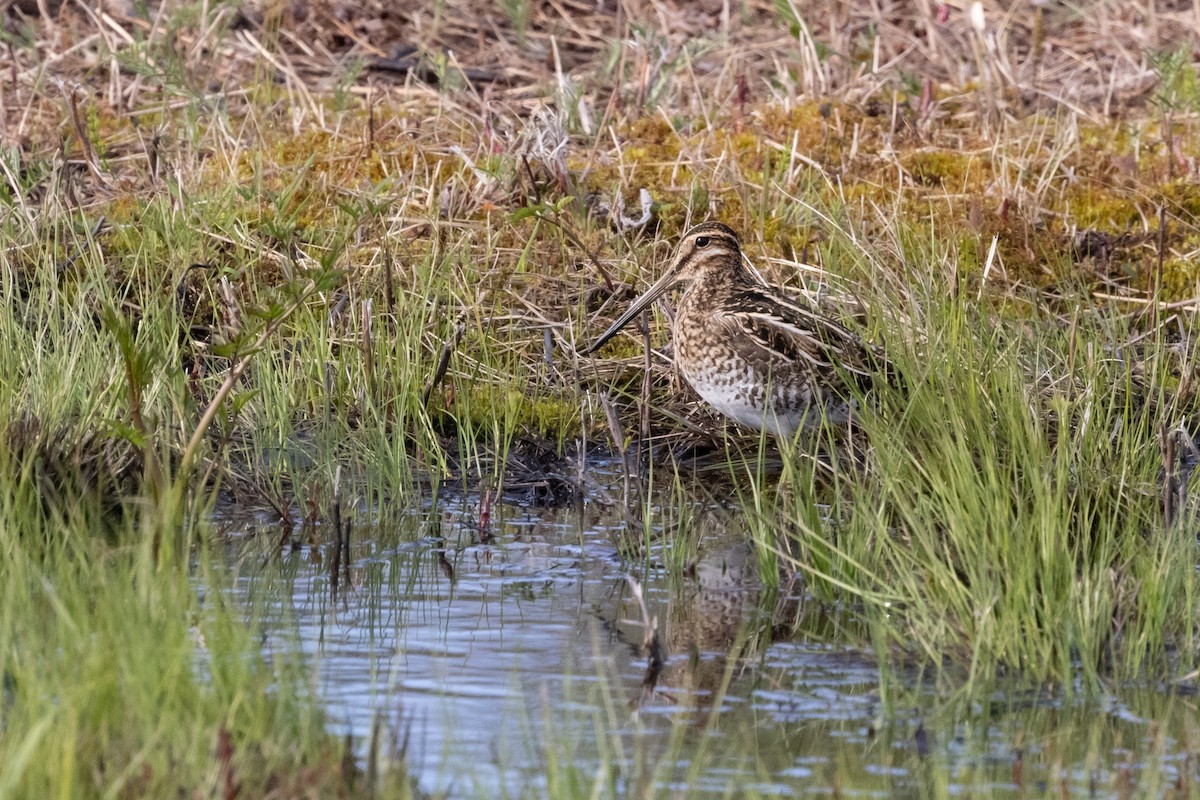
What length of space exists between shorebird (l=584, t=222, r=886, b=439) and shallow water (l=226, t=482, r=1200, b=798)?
839mm

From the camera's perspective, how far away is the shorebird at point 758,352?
18.5 feet

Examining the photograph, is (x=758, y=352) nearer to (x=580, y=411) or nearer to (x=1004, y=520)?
(x=580, y=411)

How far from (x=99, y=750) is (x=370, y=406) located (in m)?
2.53

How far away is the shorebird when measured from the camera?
5.64 m

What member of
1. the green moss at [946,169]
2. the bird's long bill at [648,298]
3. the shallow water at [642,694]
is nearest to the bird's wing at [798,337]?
the bird's long bill at [648,298]

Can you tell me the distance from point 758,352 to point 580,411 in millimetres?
624

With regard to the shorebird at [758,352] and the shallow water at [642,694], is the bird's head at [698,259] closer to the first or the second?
the shorebird at [758,352]

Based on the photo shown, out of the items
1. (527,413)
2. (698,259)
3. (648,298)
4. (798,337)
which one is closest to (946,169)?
(698,259)

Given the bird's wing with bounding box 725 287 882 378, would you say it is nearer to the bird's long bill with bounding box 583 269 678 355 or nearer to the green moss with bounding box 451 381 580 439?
the bird's long bill with bounding box 583 269 678 355

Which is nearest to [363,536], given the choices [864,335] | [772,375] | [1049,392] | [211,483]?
[211,483]

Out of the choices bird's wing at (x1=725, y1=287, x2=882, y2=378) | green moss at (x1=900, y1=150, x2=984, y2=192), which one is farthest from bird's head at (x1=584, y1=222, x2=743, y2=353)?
green moss at (x1=900, y1=150, x2=984, y2=192)

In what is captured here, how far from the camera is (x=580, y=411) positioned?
5879 millimetres

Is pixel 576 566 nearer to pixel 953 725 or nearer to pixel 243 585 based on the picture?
A: pixel 243 585

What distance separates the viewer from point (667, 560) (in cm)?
465
